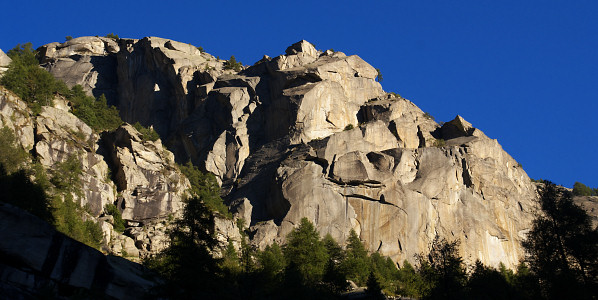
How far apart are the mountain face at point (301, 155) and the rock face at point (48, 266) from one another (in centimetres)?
3261

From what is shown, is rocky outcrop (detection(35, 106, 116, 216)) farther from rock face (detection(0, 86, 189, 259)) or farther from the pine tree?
the pine tree

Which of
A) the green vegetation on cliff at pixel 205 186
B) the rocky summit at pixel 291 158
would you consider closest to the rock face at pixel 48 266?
the rocky summit at pixel 291 158

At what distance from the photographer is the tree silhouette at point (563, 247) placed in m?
35.7

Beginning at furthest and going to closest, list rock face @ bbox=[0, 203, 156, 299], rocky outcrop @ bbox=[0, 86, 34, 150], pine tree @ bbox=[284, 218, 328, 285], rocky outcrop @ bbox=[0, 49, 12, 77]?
1. rocky outcrop @ bbox=[0, 49, 12, 77]
2. rocky outcrop @ bbox=[0, 86, 34, 150]
3. pine tree @ bbox=[284, 218, 328, 285]
4. rock face @ bbox=[0, 203, 156, 299]

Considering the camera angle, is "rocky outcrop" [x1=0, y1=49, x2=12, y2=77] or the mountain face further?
"rocky outcrop" [x1=0, y1=49, x2=12, y2=77]

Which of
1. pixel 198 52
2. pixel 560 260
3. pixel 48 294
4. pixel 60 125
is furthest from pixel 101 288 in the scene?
pixel 198 52

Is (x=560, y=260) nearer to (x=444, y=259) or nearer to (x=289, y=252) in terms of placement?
(x=444, y=259)

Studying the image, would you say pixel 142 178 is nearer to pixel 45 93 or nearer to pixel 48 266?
pixel 45 93

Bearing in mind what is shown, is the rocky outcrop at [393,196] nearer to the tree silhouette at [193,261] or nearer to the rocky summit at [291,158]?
the rocky summit at [291,158]

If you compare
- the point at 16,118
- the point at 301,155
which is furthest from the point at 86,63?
the point at 301,155

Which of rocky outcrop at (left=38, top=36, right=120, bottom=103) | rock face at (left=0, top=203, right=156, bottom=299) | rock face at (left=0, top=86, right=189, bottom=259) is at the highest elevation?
rocky outcrop at (left=38, top=36, right=120, bottom=103)

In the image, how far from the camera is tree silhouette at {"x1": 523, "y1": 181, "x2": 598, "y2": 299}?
3572 centimetres

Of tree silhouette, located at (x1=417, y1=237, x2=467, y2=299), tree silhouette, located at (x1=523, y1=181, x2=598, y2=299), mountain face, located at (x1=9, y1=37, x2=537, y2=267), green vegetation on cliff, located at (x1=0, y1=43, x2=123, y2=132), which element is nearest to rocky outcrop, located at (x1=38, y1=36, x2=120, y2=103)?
mountain face, located at (x1=9, y1=37, x2=537, y2=267)

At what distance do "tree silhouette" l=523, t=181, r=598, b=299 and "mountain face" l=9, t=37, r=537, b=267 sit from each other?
33.9 m
